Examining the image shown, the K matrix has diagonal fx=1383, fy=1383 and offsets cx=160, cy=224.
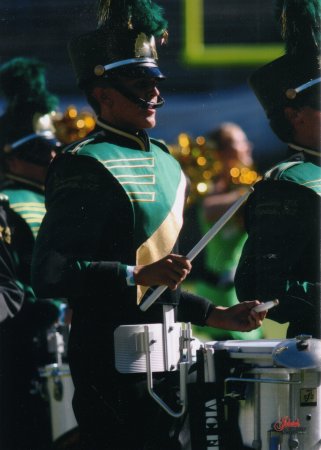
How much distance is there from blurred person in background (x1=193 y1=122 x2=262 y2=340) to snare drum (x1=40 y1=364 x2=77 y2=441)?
0.59 m

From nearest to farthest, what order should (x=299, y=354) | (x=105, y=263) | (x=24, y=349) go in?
(x=299, y=354), (x=105, y=263), (x=24, y=349)

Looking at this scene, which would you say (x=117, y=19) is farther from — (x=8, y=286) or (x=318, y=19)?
(x=8, y=286)

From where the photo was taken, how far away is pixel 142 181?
4410 millimetres

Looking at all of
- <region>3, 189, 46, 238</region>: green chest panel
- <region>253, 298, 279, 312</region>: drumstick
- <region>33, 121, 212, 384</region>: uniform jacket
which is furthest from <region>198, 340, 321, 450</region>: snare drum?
<region>3, 189, 46, 238</region>: green chest panel

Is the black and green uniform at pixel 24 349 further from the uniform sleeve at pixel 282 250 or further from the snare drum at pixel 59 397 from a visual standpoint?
the uniform sleeve at pixel 282 250

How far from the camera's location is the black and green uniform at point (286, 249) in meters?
4.56

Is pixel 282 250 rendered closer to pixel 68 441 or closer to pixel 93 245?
pixel 93 245

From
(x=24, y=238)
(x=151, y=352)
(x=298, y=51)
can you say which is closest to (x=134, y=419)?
(x=151, y=352)

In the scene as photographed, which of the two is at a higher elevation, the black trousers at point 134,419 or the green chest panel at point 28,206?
the green chest panel at point 28,206

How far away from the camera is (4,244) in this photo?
18.4 feet

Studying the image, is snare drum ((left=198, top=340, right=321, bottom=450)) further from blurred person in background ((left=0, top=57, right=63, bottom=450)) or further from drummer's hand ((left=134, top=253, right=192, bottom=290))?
blurred person in background ((left=0, top=57, right=63, bottom=450))

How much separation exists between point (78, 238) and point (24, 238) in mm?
1599

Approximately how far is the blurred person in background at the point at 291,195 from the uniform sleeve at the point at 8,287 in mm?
1121

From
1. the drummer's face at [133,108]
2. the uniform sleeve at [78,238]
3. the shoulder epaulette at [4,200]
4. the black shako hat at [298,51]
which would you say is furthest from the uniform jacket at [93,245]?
the shoulder epaulette at [4,200]
